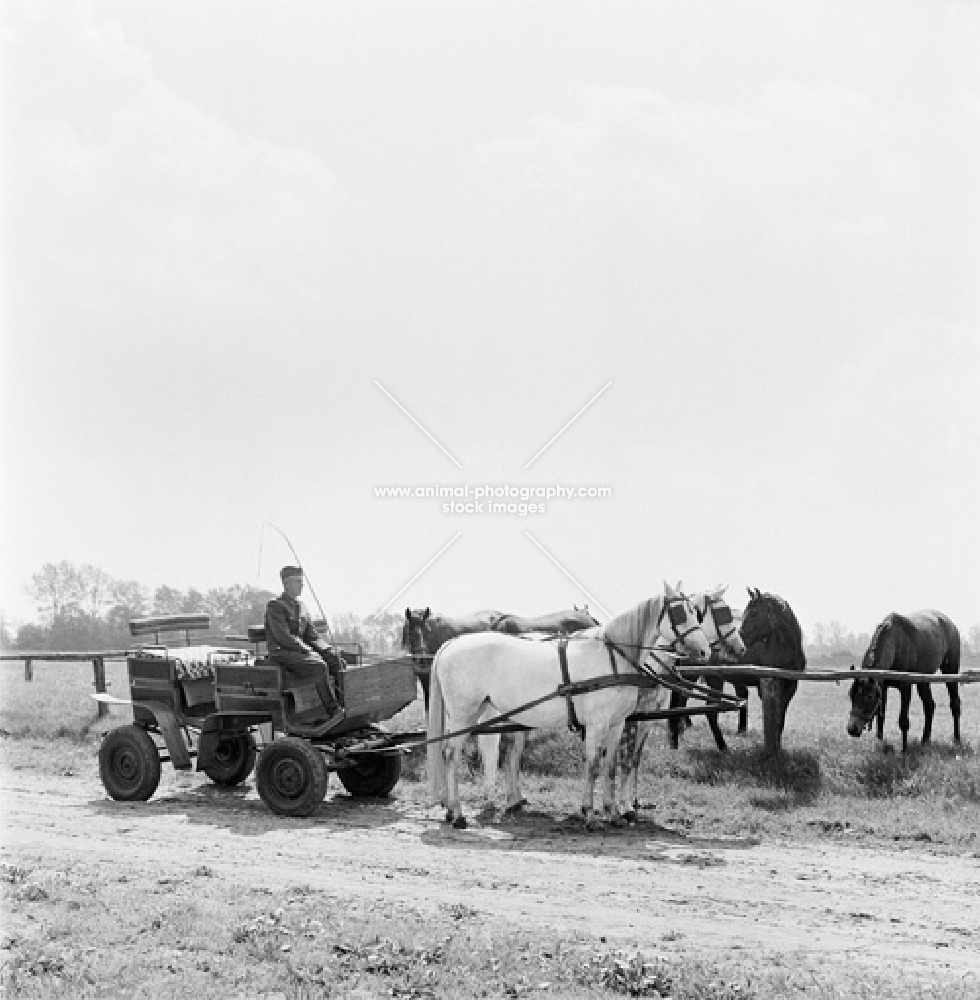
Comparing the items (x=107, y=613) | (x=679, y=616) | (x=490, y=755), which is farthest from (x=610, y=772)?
(x=107, y=613)

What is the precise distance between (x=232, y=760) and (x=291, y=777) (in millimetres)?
2195

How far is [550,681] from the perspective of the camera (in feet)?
36.5

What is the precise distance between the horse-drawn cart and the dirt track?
347 mm

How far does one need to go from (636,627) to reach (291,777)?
3.88m

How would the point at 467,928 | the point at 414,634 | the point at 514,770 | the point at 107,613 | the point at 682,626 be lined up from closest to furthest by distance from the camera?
the point at 467,928
the point at 682,626
the point at 514,770
the point at 414,634
the point at 107,613

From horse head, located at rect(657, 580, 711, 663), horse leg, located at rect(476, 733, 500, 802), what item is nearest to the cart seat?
horse leg, located at rect(476, 733, 500, 802)

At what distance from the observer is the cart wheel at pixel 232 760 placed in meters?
13.3

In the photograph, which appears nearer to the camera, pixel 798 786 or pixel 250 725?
pixel 798 786

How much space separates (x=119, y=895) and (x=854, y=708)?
8677 millimetres

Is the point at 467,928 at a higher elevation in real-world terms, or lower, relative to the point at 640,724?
lower

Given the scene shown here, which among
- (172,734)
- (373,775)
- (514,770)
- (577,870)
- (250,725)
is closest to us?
(577,870)

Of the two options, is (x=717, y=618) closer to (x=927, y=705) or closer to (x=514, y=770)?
(x=514, y=770)

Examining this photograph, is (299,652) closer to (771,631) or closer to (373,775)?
(373,775)

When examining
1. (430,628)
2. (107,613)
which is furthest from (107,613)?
(430,628)
